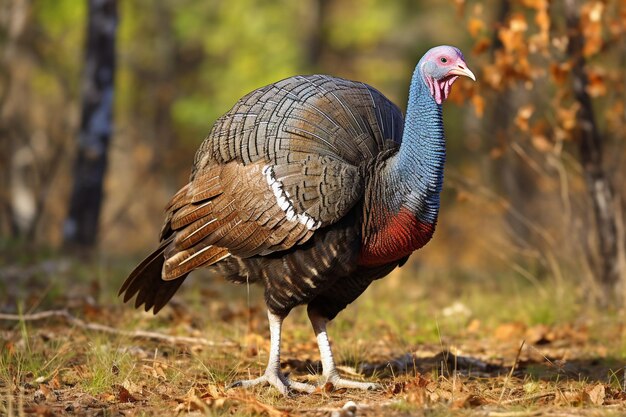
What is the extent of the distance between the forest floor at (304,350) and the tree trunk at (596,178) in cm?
36

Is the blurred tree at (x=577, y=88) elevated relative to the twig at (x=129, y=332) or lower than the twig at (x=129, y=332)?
elevated

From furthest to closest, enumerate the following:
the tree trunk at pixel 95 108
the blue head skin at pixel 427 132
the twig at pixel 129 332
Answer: the tree trunk at pixel 95 108 → the twig at pixel 129 332 → the blue head skin at pixel 427 132

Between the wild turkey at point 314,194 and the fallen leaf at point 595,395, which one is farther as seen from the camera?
the wild turkey at point 314,194

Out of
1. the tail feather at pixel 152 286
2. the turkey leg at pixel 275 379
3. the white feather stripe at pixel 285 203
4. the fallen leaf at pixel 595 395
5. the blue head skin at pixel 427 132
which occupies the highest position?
the blue head skin at pixel 427 132

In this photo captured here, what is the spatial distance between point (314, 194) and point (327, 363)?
1.12 metres

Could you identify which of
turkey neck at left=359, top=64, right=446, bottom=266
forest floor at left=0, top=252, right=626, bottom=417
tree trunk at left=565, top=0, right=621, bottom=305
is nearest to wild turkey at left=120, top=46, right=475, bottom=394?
turkey neck at left=359, top=64, right=446, bottom=266

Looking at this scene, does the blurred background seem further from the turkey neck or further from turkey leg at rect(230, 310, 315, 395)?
turkey leg at rect(230, 310, 315, 395)

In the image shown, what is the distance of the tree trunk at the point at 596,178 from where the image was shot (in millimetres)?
7754

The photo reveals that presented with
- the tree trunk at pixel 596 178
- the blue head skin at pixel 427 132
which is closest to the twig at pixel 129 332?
the blue head skin at pixel 427 132

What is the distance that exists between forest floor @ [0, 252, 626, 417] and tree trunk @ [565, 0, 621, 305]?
36 centimetres

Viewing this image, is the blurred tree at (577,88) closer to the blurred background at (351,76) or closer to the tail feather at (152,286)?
the blurred background at (351,76)

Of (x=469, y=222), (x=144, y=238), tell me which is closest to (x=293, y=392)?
(x=144, y=238)

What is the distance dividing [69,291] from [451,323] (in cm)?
331

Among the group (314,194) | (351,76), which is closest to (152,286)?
(314,194)
